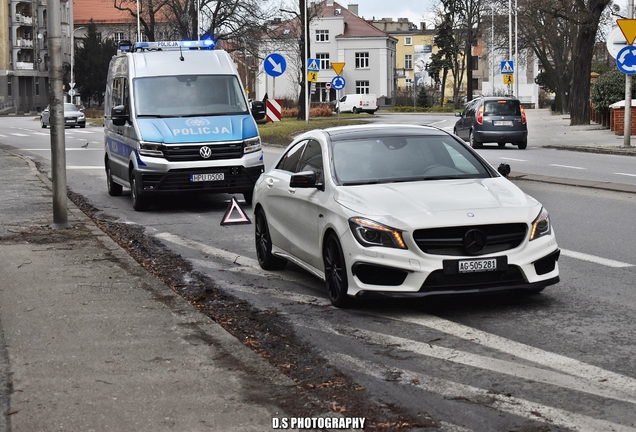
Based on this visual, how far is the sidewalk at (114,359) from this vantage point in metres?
5.34

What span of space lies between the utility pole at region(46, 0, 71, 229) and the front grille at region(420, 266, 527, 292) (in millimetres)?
6566

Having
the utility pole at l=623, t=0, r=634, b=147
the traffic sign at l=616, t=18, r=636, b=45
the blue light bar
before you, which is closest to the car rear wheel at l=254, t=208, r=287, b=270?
the blue light bar

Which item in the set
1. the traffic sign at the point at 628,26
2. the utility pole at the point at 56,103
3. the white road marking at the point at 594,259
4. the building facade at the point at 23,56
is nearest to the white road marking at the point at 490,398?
the white road marking at the point at 594,259

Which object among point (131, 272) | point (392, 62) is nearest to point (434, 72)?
point (392, 62)

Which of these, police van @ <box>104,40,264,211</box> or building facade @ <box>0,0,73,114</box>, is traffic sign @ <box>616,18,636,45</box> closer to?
police van @ <box>104,40,264,211</box>

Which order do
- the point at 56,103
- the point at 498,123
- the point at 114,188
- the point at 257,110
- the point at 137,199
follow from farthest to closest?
the point at 498,123 < the point at 114,188 < the point at 257,110 < the point at 137,199 < the point at 56,103

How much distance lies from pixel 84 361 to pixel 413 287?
2.54m

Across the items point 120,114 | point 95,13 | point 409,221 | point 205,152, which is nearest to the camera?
point 409,221

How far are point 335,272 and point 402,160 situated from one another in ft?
4.43

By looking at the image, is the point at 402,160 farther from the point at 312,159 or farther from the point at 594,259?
the point at 594,259

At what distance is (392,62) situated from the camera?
5113 inches

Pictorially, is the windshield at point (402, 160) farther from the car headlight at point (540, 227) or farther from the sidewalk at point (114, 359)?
the sidewalk at point (114, 359)

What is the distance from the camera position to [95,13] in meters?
131

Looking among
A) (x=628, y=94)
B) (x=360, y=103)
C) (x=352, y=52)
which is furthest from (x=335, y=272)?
(x=352, y=52)
